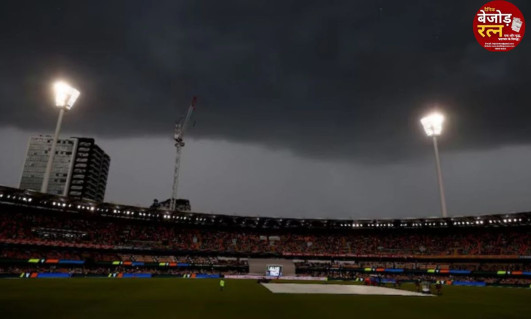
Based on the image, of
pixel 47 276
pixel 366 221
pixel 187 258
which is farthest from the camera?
pixel 366 221

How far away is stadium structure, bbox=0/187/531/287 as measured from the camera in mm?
59344

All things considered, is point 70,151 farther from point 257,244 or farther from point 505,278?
point 505,278

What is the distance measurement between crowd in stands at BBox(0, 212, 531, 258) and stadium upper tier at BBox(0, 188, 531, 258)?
16cm

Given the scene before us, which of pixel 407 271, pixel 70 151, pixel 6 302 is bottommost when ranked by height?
pixel 6 302

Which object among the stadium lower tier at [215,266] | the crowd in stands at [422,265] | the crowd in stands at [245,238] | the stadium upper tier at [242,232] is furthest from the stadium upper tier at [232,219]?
the crowd in stands at [422,265]

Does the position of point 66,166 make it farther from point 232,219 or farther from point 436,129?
point 436,129

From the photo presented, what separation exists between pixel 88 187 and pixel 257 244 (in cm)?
13854

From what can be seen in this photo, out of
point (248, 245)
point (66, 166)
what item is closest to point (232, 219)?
point (248, 245)

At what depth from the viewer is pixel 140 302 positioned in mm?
24031

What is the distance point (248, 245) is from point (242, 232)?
5.73m

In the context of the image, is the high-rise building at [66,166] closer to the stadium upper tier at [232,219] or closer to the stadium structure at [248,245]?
the stadium structure at [248,245]

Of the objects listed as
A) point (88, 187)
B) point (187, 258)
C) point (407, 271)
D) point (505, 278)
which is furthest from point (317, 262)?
point (88, 187)

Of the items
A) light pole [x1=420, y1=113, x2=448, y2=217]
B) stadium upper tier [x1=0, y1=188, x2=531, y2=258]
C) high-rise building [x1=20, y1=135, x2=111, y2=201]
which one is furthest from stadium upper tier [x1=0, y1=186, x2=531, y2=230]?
high-rise building [x1=20, y1=135, x2=111, y2=201]

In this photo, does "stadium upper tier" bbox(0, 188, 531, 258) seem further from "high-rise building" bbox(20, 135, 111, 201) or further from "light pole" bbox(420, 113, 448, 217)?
"high-rise building" bbox(20, 135, 111, 201)
